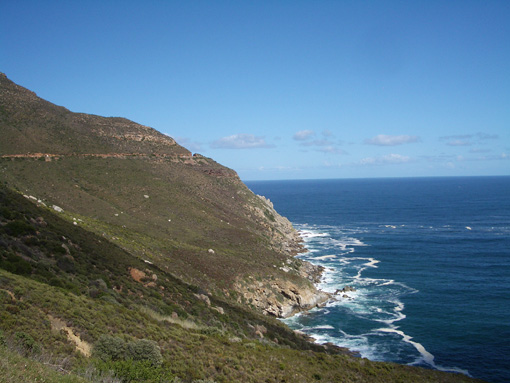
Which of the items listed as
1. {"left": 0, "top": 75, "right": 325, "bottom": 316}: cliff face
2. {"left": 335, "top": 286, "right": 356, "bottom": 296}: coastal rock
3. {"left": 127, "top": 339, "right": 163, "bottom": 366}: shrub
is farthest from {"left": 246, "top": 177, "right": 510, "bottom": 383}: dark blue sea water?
{"left": 127, "top": 339, "right": 163, "bottom": 366}: shrub

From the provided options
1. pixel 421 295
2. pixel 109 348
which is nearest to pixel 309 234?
pixel 421 295

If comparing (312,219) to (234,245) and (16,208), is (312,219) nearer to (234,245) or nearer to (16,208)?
(234,245)

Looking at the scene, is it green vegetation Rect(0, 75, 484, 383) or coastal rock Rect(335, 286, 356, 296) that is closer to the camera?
green vegetation Rect(0, 75, 484, 383)

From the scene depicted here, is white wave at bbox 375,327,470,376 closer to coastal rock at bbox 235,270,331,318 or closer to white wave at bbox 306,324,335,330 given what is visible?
white wave at bbox 306,324,335,330

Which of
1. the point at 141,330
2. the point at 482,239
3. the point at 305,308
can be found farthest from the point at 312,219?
the point at 141,330

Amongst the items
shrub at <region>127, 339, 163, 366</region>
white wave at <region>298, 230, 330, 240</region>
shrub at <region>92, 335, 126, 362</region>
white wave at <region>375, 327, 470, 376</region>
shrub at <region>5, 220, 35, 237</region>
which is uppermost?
shrub at <region>5, 220, 35, 237</region>

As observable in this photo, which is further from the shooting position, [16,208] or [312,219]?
[312,219]

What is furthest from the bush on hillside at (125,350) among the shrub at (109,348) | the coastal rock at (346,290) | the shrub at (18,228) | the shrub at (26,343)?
the coastal rock at (346,290)

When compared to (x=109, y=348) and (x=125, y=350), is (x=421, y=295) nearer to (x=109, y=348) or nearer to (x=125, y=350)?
(x=125, y=350)
